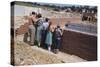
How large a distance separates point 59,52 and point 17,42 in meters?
0.40

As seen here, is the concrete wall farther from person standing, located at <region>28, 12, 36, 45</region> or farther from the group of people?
person standing, located at <region>28, 12, 36, 45</region>

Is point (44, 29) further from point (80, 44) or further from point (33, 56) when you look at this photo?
point (80, 44)

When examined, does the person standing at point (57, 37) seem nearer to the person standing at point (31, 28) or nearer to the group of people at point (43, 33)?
the group of people at point (43, 33)

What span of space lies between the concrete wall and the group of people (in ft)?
0.23

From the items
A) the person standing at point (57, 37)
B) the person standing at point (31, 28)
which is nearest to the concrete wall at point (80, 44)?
the person standing at point (57, 37)

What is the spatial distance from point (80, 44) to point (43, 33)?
38 centimetres

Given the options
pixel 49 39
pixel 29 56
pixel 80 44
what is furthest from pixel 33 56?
pixel 80 44

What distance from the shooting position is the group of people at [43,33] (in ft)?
5.08

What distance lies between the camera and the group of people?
5.08 ft

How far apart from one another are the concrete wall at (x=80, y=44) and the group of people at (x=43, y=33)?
0.07 m

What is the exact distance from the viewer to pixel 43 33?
1586mm

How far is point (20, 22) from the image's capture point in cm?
151

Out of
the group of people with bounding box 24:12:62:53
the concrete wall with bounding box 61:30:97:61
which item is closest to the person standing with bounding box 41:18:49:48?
the group of people with bounding box 24:12:62:53
